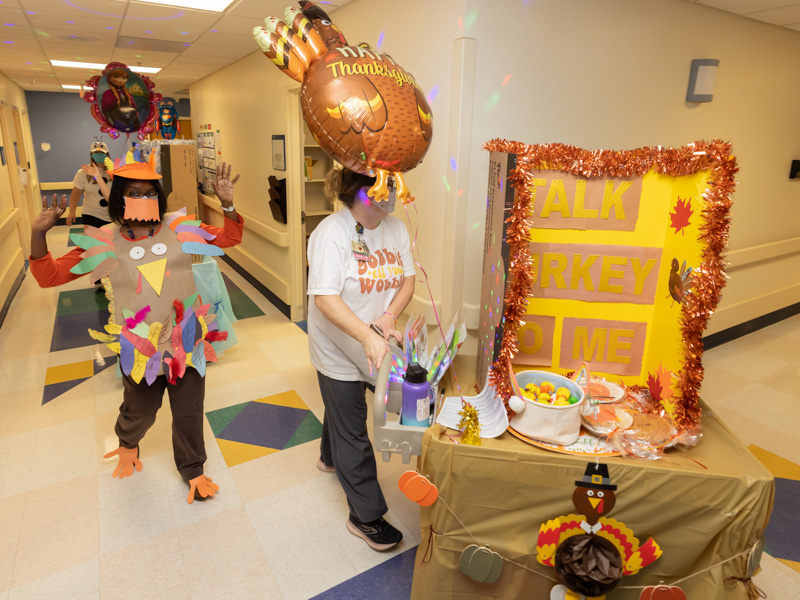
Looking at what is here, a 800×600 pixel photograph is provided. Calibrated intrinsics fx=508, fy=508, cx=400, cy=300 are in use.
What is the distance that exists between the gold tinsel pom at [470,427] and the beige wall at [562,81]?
3.86 feet

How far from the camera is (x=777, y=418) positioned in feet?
10.4

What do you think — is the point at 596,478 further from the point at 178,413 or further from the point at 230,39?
the point at 230,39

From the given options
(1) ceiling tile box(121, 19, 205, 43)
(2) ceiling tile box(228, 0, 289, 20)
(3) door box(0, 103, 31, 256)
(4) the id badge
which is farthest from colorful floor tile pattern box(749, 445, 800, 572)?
(3) door box(0, 103, 31, 256)

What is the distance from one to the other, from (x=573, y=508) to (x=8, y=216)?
264 inches

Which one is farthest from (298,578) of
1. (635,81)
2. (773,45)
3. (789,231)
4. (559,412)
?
(789,231)

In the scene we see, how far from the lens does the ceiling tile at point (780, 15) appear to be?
3.17m

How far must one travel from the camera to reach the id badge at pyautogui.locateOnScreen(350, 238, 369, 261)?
68.8 inches

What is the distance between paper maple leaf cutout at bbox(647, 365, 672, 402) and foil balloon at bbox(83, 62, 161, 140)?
119 inches

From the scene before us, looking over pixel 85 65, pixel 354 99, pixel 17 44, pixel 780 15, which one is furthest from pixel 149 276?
pixel 85 65

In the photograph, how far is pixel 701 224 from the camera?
4.57ft

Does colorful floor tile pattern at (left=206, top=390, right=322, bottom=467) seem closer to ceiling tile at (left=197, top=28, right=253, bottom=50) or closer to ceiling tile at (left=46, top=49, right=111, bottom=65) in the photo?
ceiling tile at (left=197, top=28, right=253, bottom=50)

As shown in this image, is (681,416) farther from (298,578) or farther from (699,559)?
(298,578)

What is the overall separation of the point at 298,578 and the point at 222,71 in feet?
19.8

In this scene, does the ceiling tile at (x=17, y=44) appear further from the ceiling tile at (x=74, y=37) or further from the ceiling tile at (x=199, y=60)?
the ceiling tile at (x=199, y=60)
